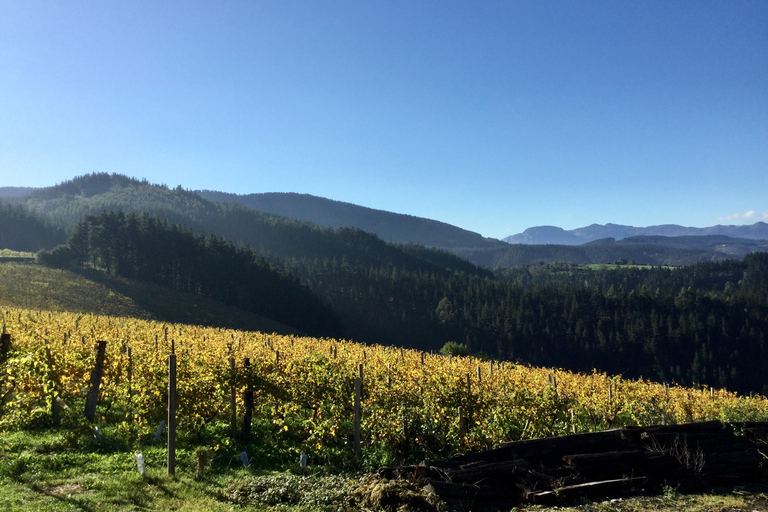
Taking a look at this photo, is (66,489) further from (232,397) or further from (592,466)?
(592,466)

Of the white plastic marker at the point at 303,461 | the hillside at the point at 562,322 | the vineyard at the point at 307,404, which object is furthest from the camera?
the hillside at the point at 562,322

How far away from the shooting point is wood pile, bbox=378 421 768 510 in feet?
24.8

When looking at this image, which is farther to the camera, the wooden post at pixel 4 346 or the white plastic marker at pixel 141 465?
the wooden post at pixel 4 346

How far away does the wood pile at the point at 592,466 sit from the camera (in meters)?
7.55

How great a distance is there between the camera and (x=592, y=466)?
315 inches

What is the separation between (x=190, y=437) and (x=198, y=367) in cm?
166

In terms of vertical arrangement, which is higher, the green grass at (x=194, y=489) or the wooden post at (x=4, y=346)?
the wooden post at (x=4, y=346)

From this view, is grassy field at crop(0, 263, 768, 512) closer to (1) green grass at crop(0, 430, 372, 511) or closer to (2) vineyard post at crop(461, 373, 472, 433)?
(1) green grass at crop(0, 430, 372, 511)

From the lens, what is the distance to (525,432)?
34.0 ft

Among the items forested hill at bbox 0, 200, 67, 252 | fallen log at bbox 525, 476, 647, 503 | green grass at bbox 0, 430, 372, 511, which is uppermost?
forested hill at bbox 0, 200, 67, 252

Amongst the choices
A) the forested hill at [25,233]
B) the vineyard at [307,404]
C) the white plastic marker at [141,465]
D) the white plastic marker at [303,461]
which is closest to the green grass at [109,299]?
the vineyard at [307,404]

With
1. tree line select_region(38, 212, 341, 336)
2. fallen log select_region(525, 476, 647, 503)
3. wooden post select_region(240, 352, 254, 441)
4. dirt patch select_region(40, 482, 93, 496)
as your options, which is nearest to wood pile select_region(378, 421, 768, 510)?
fallen log select_region(525, 476, 647, 503)

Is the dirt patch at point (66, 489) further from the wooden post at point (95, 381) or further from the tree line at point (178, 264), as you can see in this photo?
the tree line at point (178, 264)

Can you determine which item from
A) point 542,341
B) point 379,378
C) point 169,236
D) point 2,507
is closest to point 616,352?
point 542,341
